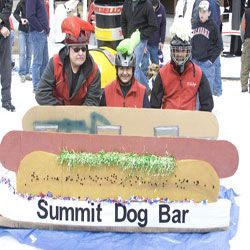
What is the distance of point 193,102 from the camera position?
5.24 m

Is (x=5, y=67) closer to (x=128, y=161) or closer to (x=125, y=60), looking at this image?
(x=125, y=60)

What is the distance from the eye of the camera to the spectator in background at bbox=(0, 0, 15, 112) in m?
7.74

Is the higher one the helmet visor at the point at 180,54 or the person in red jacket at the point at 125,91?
the helmet visor at the point at 180,54

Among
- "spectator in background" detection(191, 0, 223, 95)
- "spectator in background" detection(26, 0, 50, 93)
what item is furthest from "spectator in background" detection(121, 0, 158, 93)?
"spectator in background" detection(26, 0, 50, 93)

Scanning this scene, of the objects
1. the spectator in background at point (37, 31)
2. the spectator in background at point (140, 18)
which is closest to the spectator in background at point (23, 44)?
the spectator in background at point (37, 31)

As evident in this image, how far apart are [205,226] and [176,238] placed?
22cm

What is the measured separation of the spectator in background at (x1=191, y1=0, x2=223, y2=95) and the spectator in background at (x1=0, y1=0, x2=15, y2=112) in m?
2.37

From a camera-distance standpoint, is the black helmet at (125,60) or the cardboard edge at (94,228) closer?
the cardboard edge at (94,228)

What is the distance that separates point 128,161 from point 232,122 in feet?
12.8

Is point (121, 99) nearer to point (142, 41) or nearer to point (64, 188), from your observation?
point (64, 188)

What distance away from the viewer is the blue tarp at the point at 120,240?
14.0 ft

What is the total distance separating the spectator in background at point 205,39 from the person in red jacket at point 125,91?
119 inches

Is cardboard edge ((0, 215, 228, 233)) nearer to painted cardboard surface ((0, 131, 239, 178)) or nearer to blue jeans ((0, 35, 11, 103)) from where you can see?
painted cardboard surface ((0, 131, 239, 178))

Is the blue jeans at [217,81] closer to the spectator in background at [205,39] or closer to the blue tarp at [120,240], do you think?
the spectator in background at [205,39]
